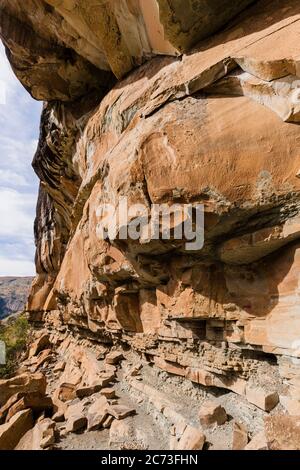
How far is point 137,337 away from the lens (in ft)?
23.8

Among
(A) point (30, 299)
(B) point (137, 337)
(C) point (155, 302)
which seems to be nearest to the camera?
(C) point (155, 302)

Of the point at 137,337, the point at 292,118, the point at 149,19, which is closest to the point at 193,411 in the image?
the point at 137,337

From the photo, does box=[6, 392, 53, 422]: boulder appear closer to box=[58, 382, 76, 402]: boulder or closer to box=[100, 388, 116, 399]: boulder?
box=[58, 382, 76, 402]: boulder

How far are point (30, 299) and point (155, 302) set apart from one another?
19601 millimetres

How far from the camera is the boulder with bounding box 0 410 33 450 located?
5.05 m

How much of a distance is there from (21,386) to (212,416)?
193 inches

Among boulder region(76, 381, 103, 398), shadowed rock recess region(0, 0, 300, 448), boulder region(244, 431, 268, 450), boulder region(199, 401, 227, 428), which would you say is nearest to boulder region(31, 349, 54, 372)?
boulder region(76, 381, 103, 398)

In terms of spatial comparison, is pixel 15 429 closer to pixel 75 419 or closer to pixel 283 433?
pixel 75 419

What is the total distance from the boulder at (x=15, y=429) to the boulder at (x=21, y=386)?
95cm

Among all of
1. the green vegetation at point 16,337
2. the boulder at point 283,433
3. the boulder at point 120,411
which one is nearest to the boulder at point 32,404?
the boulder at point 120,411

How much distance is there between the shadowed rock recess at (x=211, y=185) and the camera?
3.82 meters

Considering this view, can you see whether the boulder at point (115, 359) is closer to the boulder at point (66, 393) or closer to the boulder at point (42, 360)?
the boulder at point (66, 393)

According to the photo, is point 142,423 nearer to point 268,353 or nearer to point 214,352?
point 214,352
